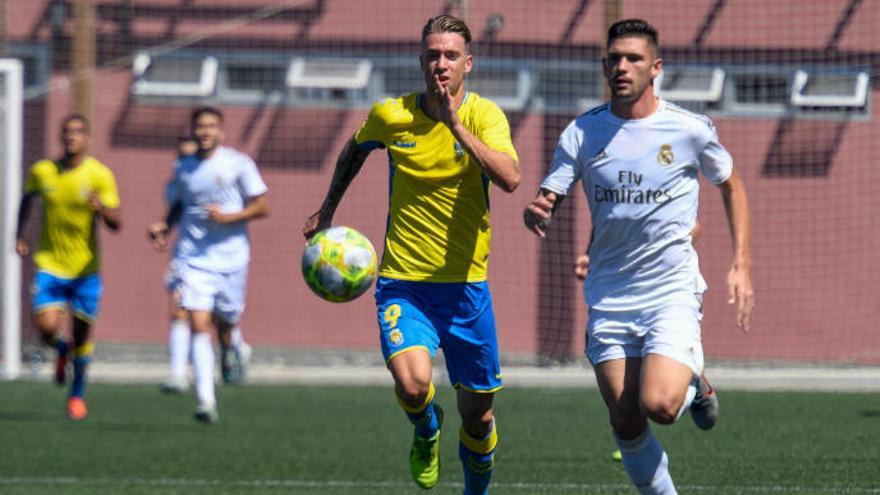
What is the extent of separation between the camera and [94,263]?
12969mm

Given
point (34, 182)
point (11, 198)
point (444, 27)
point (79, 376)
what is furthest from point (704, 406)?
point (11, 198)

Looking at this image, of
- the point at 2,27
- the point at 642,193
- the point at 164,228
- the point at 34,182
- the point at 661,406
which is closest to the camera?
the point at 661,406

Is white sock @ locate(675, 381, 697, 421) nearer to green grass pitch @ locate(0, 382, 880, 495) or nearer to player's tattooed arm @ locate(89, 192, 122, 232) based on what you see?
green grass pitch @ locate(0, 382, 880, 495)

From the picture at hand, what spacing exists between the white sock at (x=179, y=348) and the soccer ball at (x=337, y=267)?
6.48m

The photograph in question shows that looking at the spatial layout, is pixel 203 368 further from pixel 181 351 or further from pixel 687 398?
pixel 687 398

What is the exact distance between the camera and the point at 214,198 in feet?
42.5

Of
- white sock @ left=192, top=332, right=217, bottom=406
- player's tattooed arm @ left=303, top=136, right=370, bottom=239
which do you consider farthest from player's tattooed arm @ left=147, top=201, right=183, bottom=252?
player's tattooed arm @ left=303, top=136, right=370, bottom=239

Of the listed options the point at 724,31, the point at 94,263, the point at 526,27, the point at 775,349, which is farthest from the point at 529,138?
the point at 94,263

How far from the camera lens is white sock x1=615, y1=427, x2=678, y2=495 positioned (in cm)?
662

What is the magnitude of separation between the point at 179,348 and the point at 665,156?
7.95 meters

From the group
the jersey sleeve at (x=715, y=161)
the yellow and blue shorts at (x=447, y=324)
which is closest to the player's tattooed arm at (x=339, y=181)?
the yellow and blue shorts at (x=447, y=324)

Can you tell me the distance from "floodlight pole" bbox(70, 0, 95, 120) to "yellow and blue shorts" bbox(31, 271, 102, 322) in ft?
17.2

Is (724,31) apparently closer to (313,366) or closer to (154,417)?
(313,366)

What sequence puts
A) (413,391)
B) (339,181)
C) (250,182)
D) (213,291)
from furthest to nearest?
(250,182)
(213,291)
(339,181)
(413,391)
